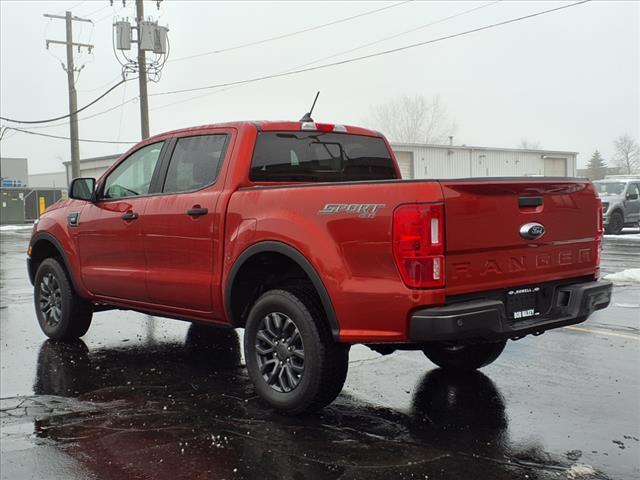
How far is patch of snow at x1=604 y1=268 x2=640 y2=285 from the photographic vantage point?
1052 cm

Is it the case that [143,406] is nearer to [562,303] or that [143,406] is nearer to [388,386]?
[388,386]

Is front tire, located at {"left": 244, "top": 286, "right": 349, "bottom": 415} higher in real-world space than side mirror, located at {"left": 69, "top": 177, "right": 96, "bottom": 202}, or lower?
lower

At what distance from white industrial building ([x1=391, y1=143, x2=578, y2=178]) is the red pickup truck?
30.9 m

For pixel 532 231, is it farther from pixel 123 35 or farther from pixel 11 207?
pixel 11 207

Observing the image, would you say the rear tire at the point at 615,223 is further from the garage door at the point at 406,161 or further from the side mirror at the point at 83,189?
the side mirror at the point at 83,189

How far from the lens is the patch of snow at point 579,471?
3.33m

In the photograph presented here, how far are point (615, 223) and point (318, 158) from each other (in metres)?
20.3

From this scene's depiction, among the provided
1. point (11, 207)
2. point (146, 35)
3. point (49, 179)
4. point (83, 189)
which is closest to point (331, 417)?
point (83, 189)

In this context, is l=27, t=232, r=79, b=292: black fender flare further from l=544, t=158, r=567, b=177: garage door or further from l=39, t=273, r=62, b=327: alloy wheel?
l=544, t=158, r=567, b=177: garage door

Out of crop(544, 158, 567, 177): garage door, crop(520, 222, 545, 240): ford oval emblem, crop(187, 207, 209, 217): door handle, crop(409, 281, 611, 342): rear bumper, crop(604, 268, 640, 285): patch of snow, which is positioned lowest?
crop(604, 268, 640, 285): patch of snow

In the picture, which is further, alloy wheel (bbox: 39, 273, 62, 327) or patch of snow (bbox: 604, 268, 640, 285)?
patch of snow (bbox: 604, 268, 640, 285)

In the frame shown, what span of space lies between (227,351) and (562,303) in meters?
3.20

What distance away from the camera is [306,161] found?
17.0 feet

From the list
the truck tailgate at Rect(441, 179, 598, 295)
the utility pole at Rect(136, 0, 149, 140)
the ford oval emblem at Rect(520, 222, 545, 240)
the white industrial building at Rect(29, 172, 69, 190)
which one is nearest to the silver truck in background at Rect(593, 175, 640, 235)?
the utility pole at Rect(136, 0, 149, 140)
